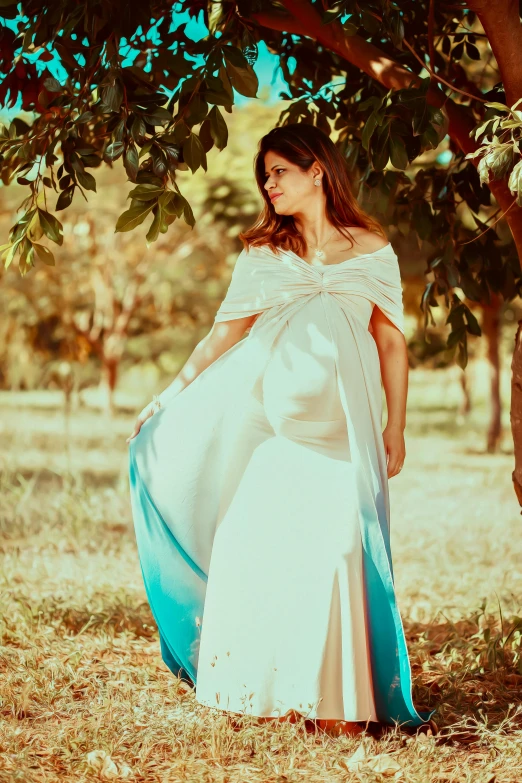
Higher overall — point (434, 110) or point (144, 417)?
point (434, 110)

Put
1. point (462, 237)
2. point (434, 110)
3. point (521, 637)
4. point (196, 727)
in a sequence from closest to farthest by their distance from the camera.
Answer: point (434, 110) → point (196, 727) → point (521, 637) → point (462, 237)

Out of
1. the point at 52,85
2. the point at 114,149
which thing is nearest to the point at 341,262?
the point at 114,149

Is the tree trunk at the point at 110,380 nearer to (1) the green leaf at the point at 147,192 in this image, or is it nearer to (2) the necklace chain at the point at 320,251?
(2) the necklace chain at the point at 320,251

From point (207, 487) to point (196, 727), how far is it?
0.88 m

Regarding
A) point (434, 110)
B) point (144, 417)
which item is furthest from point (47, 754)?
point (434, 110)

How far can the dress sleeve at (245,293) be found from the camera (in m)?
3.37

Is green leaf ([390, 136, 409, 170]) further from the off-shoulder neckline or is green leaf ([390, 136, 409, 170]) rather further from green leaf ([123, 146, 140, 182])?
green leaf ([123, 146, 140, 182])

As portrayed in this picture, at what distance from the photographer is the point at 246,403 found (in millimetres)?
3426

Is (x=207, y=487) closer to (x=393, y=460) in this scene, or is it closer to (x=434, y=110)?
(x=393, y=460)

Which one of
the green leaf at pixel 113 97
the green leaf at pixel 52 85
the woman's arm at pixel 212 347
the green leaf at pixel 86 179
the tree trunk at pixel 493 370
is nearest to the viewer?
the green leaf at pixel 113 97

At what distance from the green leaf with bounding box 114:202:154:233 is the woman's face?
599mm

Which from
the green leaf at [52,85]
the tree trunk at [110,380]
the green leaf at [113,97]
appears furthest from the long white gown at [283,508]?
the tree trunk at [110,380]

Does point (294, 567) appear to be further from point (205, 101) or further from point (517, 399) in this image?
point (205, 101)

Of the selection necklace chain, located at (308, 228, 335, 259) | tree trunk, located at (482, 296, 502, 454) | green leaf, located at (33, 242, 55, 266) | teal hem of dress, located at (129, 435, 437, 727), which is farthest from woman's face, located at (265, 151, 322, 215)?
tree trunk, located at (482, 296, 502, 454)
